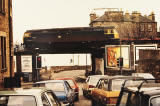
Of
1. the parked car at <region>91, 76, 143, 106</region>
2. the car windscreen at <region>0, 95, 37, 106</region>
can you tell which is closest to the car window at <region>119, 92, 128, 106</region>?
the car windscreen at <region>0, 95, 37, 106</region>

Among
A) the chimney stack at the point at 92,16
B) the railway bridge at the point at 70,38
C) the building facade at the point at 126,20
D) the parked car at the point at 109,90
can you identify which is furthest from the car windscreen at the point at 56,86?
the chimney stack at the point at 92,16

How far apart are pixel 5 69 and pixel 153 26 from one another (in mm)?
77158

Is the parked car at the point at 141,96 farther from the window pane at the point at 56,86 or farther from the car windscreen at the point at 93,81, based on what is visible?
the car windscreen at the point at 93,81

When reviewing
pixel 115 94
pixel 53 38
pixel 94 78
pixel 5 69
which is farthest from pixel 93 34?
pixel 115 94

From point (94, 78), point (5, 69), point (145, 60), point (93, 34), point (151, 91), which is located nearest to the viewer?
point (151, 91)

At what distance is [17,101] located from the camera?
745cm

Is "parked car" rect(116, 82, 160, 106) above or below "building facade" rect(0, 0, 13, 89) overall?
below

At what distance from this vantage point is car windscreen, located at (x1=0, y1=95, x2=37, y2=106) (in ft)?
24.2

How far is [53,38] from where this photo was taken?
144ft

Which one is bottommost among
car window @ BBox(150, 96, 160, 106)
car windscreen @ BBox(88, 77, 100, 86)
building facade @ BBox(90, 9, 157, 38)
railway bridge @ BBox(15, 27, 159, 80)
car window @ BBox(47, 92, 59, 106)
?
car windscreen @ BBox(88, 77, 100, 86)

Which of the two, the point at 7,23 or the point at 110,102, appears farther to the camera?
the point at 7,23

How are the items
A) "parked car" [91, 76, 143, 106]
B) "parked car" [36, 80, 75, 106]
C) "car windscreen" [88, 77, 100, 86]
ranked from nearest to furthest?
1. "parked car" [91, 76, 143, 106]
2. "parked car" [36, 80, 75, 106]
3. "car windscreen" [88, 77, 100, 86]

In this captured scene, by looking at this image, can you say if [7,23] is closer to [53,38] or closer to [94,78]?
[94,78]

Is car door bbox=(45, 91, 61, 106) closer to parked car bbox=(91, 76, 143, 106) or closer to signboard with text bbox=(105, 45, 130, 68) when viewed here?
parked car bbox=(91, 76, 143, 106)
